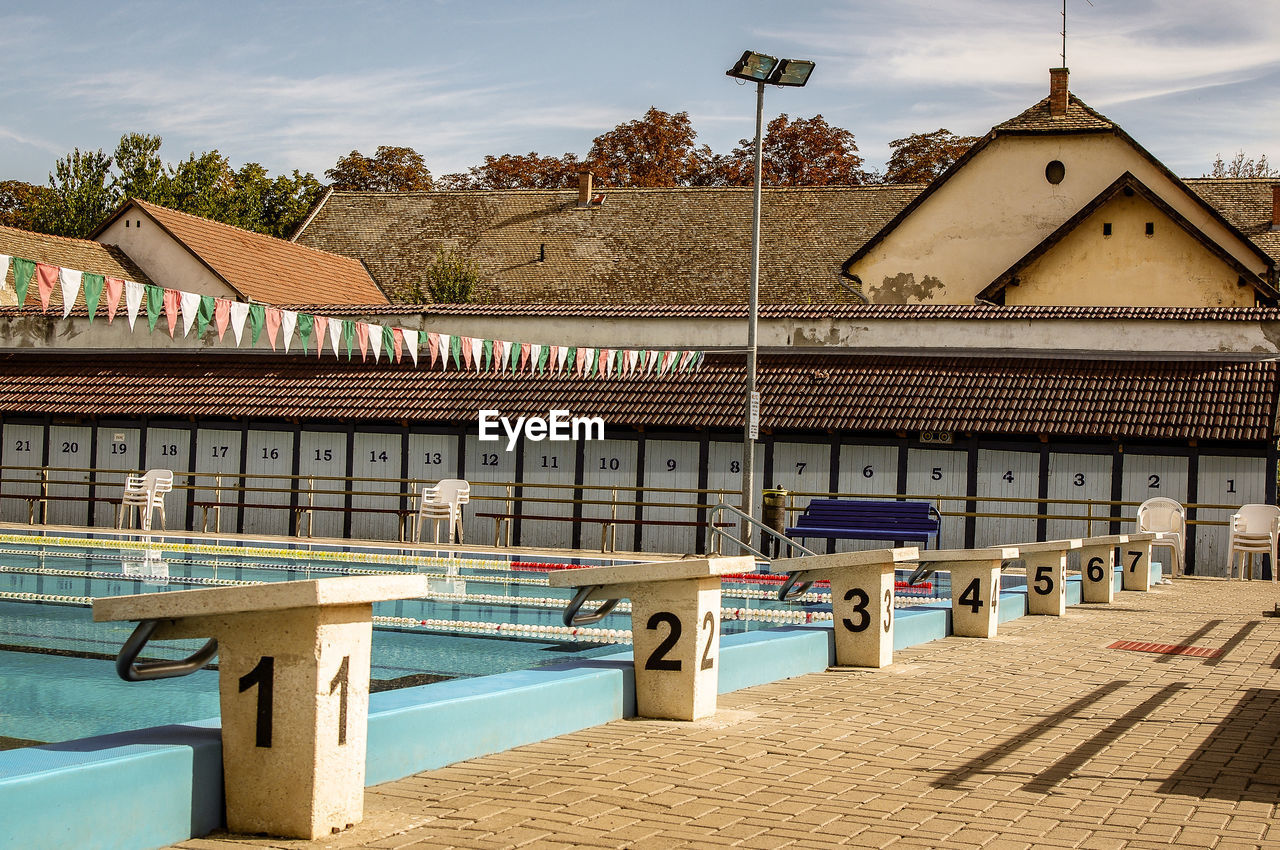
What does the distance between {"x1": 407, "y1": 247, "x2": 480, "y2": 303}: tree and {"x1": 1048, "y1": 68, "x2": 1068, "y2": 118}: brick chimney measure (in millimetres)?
16734

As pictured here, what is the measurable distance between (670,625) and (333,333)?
12.7 meters

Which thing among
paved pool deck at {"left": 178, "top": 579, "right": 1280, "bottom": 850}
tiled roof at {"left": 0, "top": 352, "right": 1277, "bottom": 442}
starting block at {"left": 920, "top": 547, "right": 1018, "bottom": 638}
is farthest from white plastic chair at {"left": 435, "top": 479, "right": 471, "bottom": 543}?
paved pool deck at {"left": 178, "top": 579, "right": 1280, "bottom": 850}

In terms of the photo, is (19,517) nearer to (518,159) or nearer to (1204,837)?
(1204,837)

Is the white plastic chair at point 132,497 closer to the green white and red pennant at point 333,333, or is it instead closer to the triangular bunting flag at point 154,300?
the green white and red pennant at point 333,333

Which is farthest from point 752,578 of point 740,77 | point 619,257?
point 619,257

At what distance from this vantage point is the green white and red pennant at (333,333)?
1454 centimetres

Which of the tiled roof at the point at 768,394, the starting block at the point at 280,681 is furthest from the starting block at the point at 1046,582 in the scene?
the starting block at the point at 280,681

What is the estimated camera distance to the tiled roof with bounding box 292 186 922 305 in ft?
134

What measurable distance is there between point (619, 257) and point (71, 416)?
17.9m

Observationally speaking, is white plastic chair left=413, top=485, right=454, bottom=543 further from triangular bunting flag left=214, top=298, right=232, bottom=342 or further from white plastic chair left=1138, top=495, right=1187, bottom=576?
white plastic chair left=1138, top=495, right=1187, bottom=576

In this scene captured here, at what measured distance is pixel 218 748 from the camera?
4.95m

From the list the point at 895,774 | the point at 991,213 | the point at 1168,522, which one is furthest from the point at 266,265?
the point at 895,774

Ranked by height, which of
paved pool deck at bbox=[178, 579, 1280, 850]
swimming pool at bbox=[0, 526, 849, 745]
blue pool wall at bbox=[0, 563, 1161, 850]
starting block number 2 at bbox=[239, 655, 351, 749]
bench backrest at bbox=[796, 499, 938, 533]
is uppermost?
bench backrest at bbox=[796, 499, 938, 533]

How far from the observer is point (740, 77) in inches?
883
